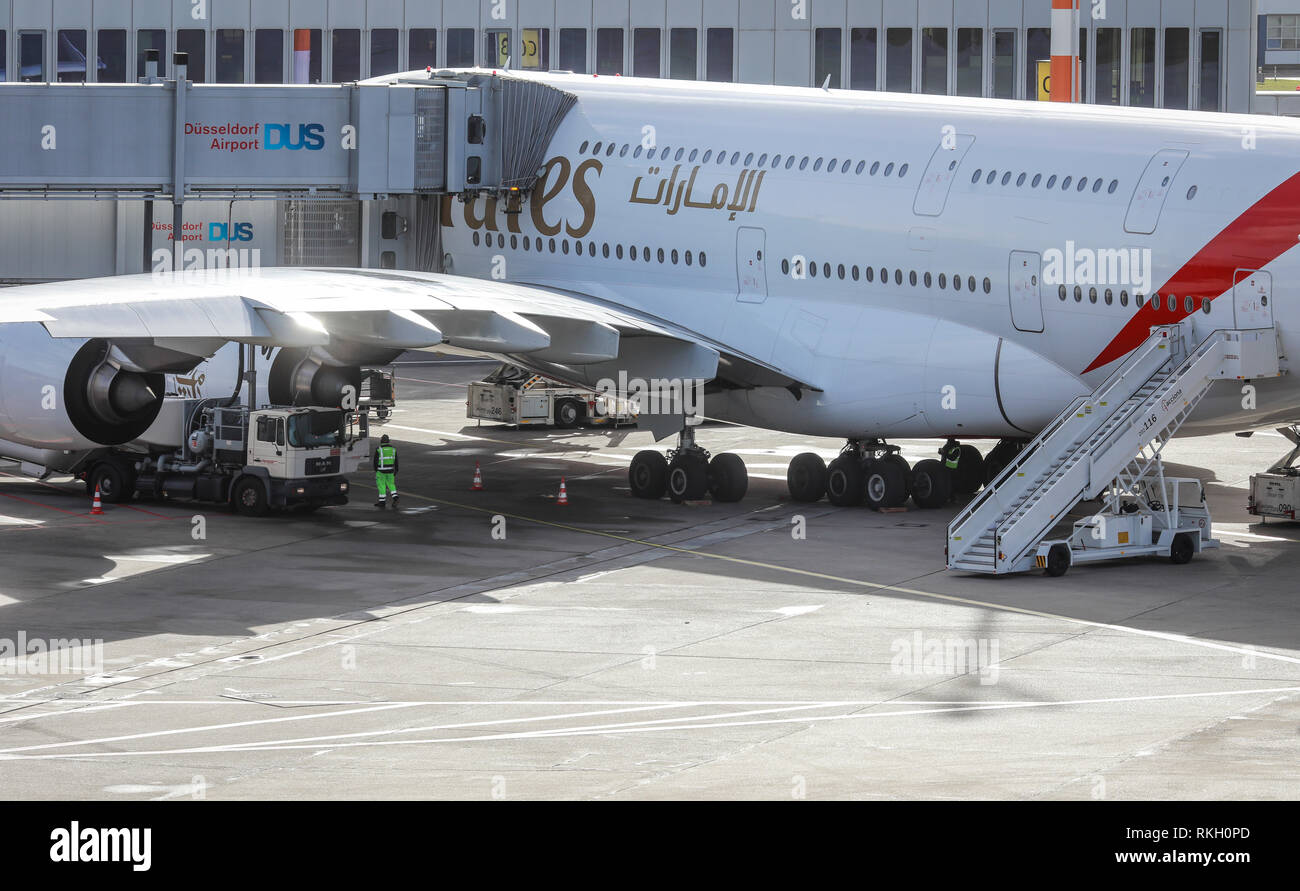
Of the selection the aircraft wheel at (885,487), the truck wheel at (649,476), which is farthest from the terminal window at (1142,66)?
the truck wheel at (649,476)

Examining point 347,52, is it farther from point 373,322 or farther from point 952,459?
point 373,322

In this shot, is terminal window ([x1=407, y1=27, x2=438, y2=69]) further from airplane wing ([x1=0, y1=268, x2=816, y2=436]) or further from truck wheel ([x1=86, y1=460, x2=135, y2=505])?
truck wheel ([x1=86, y1=460, x2=135, y2=505])

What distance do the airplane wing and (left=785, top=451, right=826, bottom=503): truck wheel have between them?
1.93 metres

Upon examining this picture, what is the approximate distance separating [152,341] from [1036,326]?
14.2m

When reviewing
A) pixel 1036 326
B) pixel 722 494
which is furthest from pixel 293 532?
pixel 1036 326

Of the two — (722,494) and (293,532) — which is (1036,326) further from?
(293,532)

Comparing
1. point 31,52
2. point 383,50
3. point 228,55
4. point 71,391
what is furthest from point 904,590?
point 31,52

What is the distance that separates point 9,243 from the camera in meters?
38.5

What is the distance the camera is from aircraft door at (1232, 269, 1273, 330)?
28922 mm

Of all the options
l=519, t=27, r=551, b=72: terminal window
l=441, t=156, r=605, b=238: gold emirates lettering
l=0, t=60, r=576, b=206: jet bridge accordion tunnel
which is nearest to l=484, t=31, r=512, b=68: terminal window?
l=519, t=27, r=551, b=72: terminal window

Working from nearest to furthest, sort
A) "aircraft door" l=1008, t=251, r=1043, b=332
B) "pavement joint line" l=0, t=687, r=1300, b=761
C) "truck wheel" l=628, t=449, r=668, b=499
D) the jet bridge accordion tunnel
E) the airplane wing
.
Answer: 1. "pavement joint line" l=0, t=687, r=1300, b=761
2. the airplane wing
3. "aircraft door" l=1008, t=251, r=1043, b=332
4. "truck wheel" l=628, t=449, r=668, b=499
5. the jet bridge accordion tunnel

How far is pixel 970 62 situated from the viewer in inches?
2650

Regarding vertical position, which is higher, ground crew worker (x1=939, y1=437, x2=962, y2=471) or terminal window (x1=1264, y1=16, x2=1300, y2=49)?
terminal window (x1=1264, y1=16, x2=1300, y2=49)

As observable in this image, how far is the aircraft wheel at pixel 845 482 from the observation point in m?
34.3
